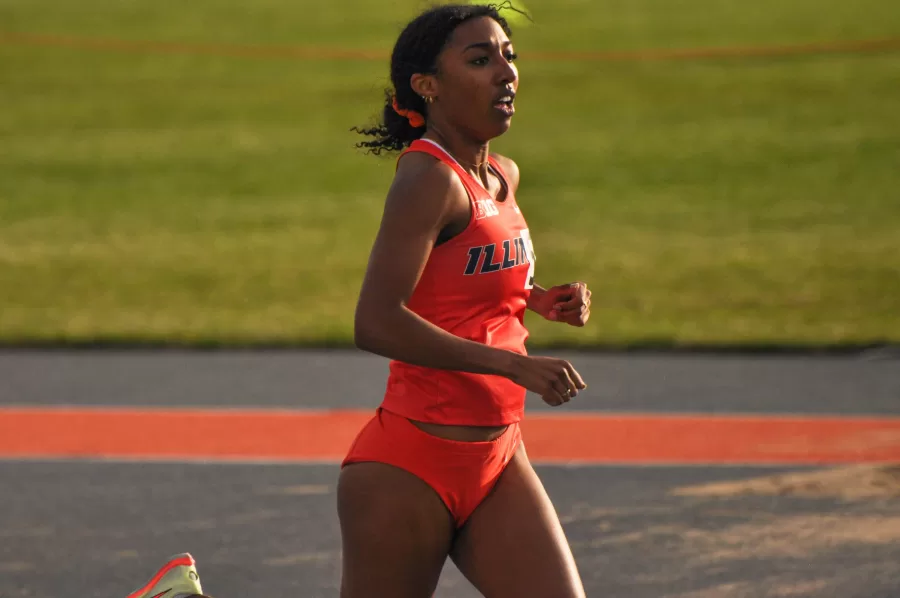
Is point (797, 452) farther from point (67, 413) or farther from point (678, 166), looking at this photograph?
point (678, 166)

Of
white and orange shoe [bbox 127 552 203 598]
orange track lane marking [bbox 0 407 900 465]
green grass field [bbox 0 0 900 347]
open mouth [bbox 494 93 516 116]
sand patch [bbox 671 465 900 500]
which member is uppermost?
open mouth [bbox 494 93 516 116]

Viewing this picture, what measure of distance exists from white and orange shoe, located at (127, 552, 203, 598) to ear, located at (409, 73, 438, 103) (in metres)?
1.57

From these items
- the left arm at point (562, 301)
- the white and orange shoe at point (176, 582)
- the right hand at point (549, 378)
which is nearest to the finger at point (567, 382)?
the right hand at point (549, 378)

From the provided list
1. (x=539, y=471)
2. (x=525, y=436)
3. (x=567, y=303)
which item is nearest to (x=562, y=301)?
(x=567, y=303)

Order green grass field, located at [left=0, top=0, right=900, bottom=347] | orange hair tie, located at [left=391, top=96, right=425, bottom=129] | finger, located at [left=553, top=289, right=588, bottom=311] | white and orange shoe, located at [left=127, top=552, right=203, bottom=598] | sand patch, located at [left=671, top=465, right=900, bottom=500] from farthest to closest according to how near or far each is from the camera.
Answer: green grass field, located at [left=0, top=0, right=900, bottom=347] → sand patch, located at [left=671, top=465, right=900, bottom=500] → white and orange shoe, located at [left=127, top=552, right=203, bottom=598] → finger, located at [left=553, top=289, right=588, bottom=311] → orange hair tie, located at [left=391, top=96, right=425, bottom=129]

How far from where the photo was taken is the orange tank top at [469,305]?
3.77 metres

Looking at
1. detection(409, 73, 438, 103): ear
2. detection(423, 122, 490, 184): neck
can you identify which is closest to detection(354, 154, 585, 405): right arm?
detection(423, 122, 490, 184): neck

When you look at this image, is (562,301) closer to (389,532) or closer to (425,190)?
(425,190)

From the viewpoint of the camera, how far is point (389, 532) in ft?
12.2

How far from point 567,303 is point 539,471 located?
11.2 feet

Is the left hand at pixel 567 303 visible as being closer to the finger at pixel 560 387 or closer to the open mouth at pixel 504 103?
the open mouth at pixel 504 103

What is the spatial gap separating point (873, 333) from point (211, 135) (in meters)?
14.9

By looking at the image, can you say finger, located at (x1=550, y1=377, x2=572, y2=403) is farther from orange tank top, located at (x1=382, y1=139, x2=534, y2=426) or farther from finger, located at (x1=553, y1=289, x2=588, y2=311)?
finger, located at (x1=553, y1=289, x2=588, y2=311)

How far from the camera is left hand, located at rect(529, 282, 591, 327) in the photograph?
416 cm
